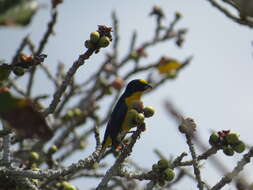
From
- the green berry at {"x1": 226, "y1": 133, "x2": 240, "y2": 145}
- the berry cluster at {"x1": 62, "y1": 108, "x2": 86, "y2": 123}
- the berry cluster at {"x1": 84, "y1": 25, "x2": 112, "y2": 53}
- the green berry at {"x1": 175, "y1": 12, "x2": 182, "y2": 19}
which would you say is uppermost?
the green berry at {"x1": 175, "y1": 12, "x2": 182, "y2": 19}

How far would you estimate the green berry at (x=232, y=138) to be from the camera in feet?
10.9

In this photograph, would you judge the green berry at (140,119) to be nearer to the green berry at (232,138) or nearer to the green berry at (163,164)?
the green berry at (163,164)

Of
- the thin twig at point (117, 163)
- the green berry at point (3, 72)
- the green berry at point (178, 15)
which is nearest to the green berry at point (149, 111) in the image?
the thin twig at point (117, 163)

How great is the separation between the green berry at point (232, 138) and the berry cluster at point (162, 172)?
1.80 feet

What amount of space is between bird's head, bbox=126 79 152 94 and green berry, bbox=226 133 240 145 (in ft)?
16.2

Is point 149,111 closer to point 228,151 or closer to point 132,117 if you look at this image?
point 132,117

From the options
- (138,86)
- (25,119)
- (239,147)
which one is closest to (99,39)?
(239,147)

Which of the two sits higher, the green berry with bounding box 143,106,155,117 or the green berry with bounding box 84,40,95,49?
the green berry with bounding box 84,40,95,49

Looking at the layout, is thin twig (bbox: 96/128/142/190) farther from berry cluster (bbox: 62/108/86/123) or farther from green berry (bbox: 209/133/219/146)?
berry cluster (bbox: 62/108/86/123)

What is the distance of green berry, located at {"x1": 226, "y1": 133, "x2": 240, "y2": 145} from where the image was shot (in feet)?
10.9

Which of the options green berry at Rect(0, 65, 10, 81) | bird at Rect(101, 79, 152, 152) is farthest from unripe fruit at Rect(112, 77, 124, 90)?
green berry at Rect(0, 65, 10, 81)

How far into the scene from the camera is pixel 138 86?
8.60 m

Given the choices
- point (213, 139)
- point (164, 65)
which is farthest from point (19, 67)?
point (164, 65)

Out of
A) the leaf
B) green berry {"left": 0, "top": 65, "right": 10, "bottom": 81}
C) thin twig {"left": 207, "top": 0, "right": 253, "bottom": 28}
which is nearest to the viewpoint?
the leaf
